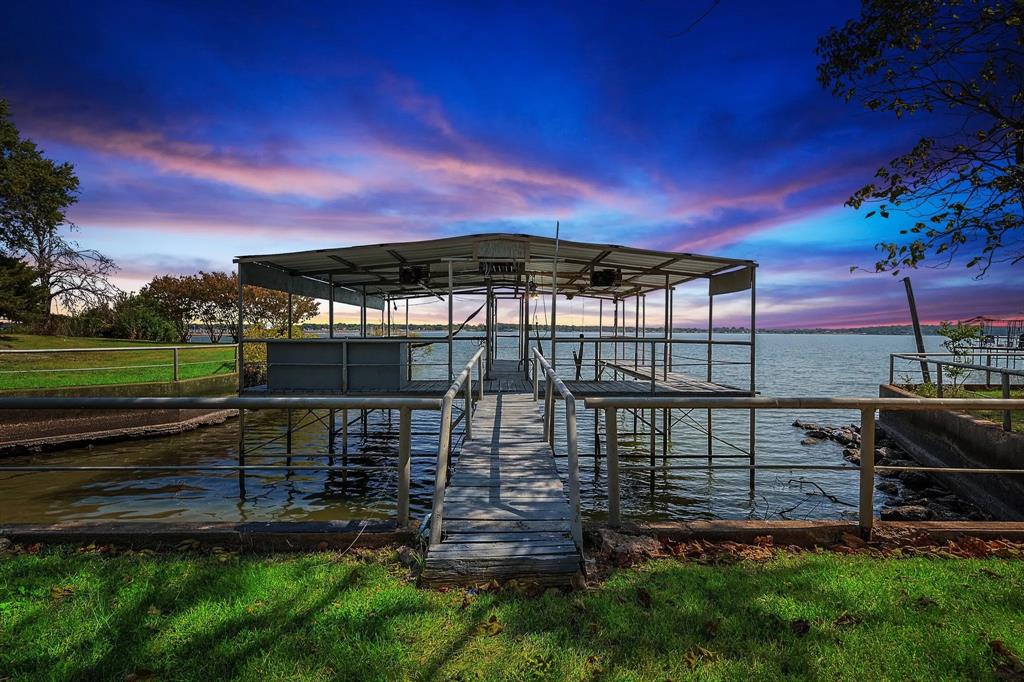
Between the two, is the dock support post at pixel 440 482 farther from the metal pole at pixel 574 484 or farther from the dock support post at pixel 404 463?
the metal pole at pixel 574 484

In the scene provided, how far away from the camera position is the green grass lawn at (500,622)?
260 centimetres

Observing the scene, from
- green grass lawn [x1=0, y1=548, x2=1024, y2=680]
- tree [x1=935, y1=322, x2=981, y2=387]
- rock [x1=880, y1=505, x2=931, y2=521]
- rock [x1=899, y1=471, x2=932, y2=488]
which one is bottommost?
rock [x1=899, y1=471, x2=932, y2=488]

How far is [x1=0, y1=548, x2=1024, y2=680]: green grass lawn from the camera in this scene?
2.60 metres

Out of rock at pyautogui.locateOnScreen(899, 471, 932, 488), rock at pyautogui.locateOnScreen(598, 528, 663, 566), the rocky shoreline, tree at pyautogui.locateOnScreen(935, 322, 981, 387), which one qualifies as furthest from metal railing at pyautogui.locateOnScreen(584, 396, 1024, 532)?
tree at pyautogui.locateOnScreen(935, 322, 981, 387)

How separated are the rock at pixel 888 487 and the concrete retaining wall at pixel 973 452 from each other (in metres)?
1.04

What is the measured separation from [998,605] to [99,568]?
5.76 m

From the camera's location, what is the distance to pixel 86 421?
47.9 ft

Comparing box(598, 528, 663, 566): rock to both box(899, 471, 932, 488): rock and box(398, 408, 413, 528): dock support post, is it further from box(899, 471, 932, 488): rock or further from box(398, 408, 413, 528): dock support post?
box(899, 471, 932, 488): rock

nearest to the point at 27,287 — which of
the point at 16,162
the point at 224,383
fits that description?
the point at 16,162

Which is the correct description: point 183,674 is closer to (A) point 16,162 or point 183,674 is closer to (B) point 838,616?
(B) point 838,616

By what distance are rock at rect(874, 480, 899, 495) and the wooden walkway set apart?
32.7 ft

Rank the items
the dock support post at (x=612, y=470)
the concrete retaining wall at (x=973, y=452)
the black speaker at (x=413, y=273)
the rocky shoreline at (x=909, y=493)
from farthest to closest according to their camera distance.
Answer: the black speaker at (x=413, y=273) < the rocky shoreline at (x=909, y=493) < the concrete retaining wall at (x=973, y=452) < the dock support post at (x=612, y=470)

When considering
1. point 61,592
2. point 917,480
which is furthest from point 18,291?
point 917,480

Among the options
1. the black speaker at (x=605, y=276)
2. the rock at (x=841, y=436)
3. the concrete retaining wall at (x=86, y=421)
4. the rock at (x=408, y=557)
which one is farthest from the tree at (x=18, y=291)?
the rock at (x=841, y=436)
